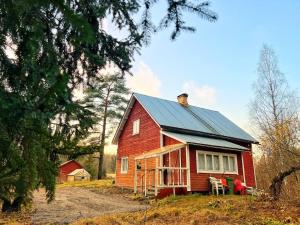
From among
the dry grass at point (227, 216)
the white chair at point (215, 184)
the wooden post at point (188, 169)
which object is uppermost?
the wooden post at point (188, 169)

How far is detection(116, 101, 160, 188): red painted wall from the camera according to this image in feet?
60.1

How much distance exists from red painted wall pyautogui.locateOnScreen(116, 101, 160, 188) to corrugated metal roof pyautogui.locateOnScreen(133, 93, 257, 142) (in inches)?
25.2

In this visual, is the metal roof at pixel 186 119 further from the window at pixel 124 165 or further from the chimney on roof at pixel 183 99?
the window at pixel 124 165

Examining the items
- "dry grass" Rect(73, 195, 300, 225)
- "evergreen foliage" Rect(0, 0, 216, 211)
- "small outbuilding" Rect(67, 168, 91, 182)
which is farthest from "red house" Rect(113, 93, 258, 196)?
"small outbuilding" Rect(67, 168, 91, 182)

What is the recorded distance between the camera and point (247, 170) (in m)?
19.8

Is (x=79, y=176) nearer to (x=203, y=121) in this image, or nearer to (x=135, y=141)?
(x=135, y=141)

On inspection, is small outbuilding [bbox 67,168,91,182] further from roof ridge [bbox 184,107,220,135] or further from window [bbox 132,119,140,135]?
roof ridge [bbox 184,107,220,135]

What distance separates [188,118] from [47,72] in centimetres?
1803

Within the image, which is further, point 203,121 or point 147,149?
point 203,121

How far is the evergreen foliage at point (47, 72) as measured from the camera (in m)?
→ 1.54

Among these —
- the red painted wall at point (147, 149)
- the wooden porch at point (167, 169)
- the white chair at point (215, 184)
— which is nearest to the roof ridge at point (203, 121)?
the red painted wall at point (147, 149)

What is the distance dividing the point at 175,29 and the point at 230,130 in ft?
61.5

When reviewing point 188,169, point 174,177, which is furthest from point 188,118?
point 188,169

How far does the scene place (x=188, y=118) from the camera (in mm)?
19688
